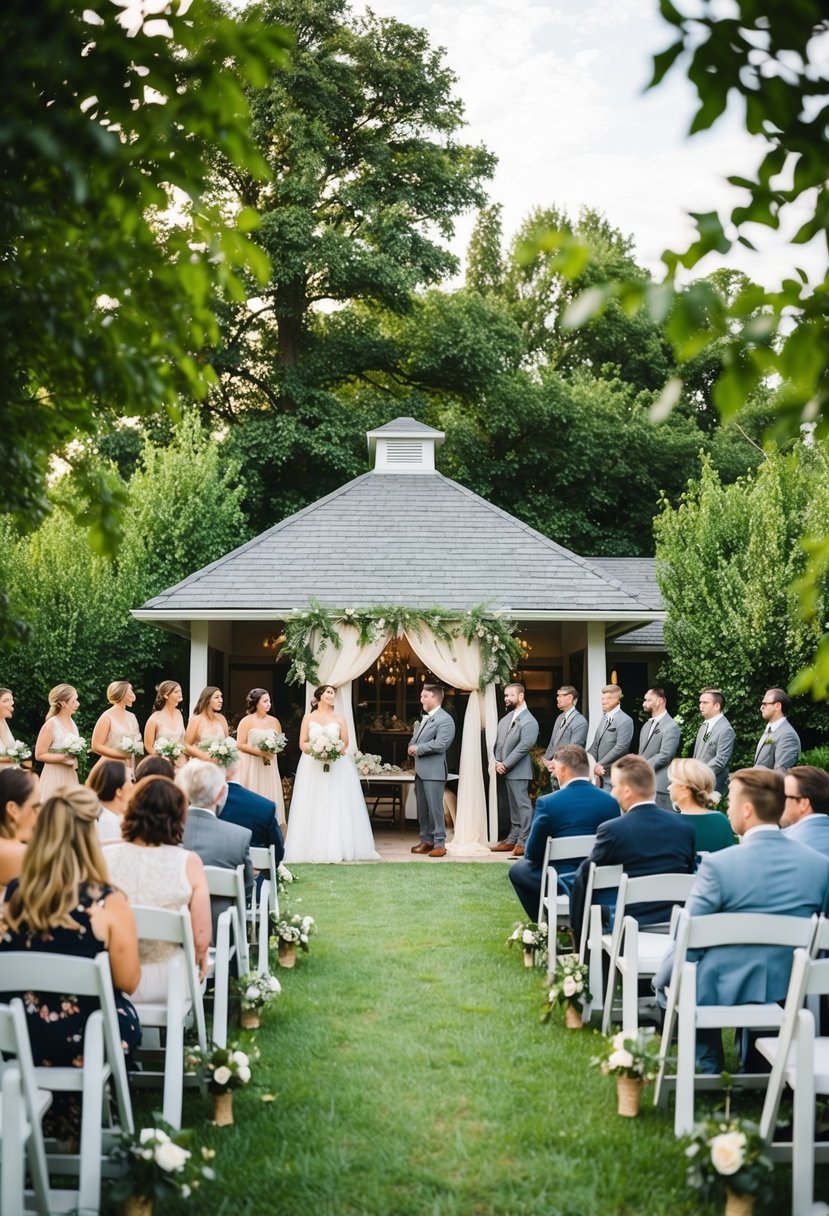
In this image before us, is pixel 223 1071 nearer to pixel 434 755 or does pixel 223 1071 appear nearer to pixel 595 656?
pixel 434 755

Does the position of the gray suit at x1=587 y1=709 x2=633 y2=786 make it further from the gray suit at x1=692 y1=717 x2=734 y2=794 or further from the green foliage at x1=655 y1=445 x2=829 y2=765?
the green foliage at x1=655 y1=445 x2=829 y2=765

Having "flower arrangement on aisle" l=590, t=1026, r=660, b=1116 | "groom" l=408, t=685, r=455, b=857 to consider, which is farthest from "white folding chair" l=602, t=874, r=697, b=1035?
"groom" l=408, t=685, r=455, b=857

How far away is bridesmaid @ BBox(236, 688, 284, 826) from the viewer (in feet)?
43.9

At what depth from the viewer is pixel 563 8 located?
6.89 m

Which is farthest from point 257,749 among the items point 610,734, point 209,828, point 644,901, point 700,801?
point 644,901

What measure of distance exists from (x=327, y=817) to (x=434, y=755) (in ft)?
5.40

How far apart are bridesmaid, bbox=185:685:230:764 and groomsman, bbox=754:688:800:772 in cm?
593

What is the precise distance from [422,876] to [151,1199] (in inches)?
347

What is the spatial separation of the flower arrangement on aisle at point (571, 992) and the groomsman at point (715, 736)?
5.32 m

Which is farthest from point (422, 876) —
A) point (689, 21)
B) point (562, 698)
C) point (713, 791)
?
point (689, 21)

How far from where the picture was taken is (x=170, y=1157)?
3750mm

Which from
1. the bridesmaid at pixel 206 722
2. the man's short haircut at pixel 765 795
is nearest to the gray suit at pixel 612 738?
the bridesmaid at pixel 206 722

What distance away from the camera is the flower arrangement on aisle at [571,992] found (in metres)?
6.25

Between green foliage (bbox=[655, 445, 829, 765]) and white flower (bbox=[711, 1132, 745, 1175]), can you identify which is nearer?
white flower (bbox=[711, 1132, 745, 1175])
